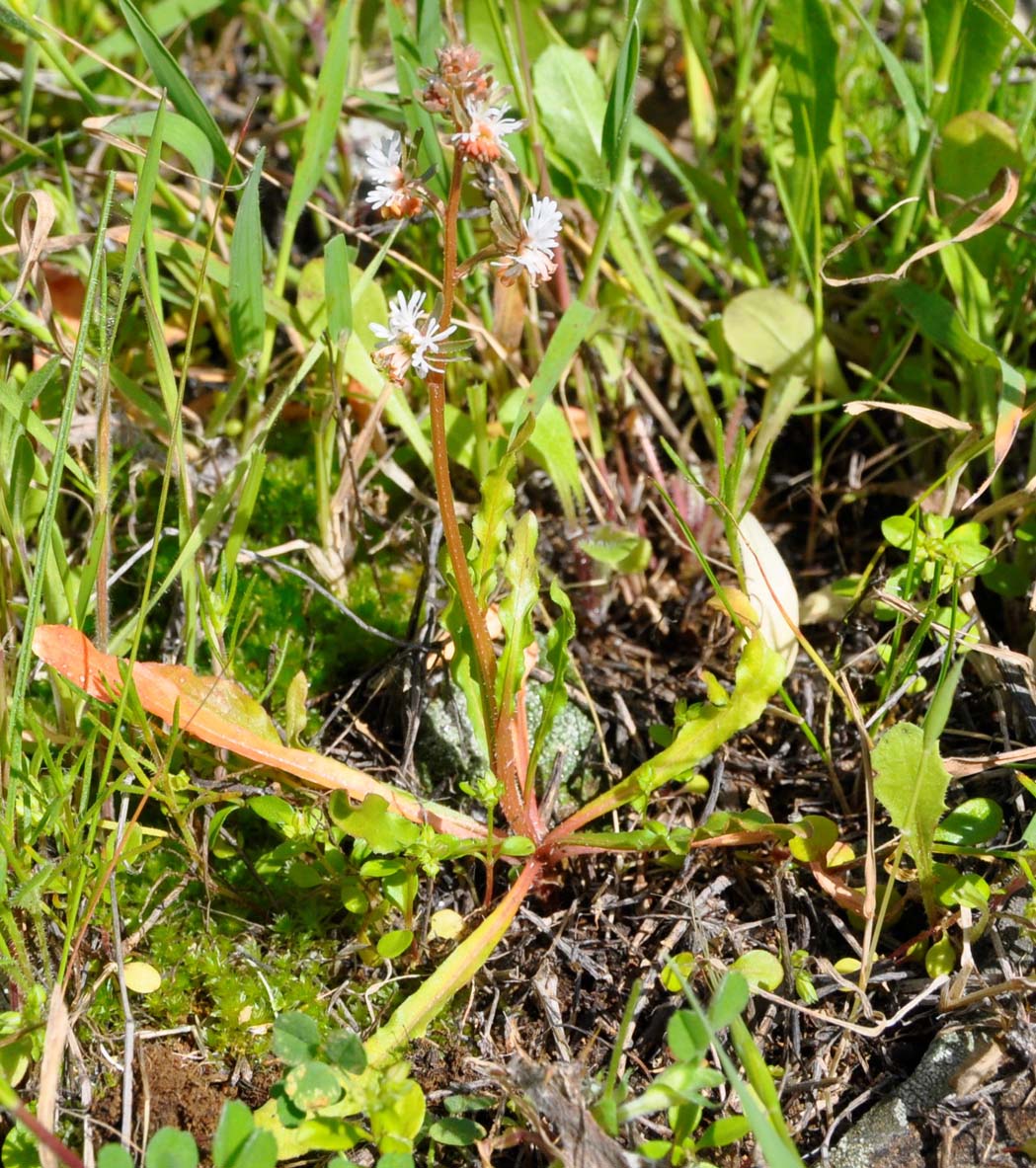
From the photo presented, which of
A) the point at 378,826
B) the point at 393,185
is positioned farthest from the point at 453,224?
the point at 378,826

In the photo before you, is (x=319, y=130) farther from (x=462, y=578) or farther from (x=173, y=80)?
(x=462, y=578)

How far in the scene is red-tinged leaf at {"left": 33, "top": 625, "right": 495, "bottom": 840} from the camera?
1.63m

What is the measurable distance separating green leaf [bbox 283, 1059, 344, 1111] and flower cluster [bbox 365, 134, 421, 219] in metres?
1.07

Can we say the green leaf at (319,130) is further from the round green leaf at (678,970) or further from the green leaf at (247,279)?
the round green leaf at (678,970)

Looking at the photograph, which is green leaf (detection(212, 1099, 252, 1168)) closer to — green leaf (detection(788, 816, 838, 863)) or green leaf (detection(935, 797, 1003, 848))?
green leaf (detection(788, 816, 838, 863))

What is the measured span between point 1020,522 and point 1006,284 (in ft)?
1.99

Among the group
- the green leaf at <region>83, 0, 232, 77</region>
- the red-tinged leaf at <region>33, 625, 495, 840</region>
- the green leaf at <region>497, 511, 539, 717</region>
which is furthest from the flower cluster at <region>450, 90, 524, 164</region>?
the green leaf at <region>83, 0, 232, 77</region>

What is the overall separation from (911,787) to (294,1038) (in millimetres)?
898

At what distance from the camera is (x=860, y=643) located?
2018 millimetres

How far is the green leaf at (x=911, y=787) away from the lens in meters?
1.53

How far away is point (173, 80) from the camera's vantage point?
1.87 meters

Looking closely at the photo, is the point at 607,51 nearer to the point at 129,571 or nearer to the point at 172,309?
the point at 172,309

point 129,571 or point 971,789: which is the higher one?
point 129,571

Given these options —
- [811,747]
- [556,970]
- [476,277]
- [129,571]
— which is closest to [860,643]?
[811,747]
